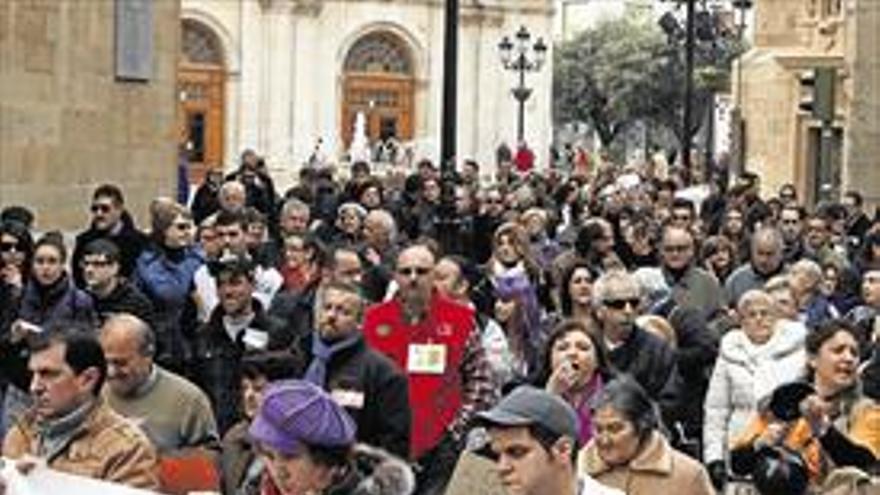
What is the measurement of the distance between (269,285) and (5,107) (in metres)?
5.92

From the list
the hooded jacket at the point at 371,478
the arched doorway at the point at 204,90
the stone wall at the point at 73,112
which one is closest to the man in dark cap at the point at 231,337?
the hooded jacket at the point at 371,478

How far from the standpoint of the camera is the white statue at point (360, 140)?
63.0 metres

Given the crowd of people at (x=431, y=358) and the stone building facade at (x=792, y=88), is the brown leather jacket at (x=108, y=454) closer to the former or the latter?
the crowd of people at (x=431, y=358)

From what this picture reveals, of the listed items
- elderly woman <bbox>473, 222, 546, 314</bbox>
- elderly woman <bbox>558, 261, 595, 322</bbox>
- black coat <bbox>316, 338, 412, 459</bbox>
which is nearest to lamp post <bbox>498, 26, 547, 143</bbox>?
elderly woman <bbox>473, 222, 546, 314</bbox>

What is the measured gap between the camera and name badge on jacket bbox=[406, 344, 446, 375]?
11.2 metres

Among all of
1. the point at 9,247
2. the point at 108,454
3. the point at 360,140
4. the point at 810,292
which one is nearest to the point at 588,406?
the point at 108,454

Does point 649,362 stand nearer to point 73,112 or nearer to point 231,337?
point 231,337

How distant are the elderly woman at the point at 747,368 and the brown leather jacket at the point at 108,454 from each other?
11.9 feet

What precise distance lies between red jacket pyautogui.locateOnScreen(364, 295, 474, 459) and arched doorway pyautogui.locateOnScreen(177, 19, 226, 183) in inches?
2278

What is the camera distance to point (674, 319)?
41.1 feet

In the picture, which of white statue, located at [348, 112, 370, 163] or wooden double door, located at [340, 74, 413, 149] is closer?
white statue, located at [348, 112, 370, 163]

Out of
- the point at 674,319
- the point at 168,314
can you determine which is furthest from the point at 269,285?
the point at 674,319

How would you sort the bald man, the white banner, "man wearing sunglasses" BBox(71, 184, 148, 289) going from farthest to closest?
"man wearing sunglasses" BBox(71, 184, 148, 289)
the bald man
the white banner

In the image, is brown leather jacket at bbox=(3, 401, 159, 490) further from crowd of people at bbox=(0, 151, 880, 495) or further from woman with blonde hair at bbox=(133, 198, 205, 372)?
woman with blonde hair at bbox=(133, 198, 205, 372)
